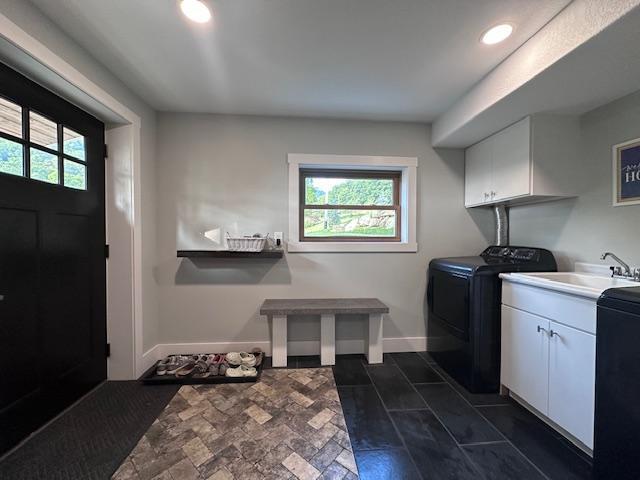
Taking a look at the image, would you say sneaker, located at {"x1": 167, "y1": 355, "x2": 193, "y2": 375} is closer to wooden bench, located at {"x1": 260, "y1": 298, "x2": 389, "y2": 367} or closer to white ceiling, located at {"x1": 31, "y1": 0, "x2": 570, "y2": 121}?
wooden bench, located at {"x1": 260, "y1": 298, "x2": 389, "y2": 367}

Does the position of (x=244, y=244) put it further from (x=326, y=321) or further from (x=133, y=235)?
(x=326, y=321)

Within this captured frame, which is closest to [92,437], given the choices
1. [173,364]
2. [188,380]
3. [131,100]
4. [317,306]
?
[188,380]

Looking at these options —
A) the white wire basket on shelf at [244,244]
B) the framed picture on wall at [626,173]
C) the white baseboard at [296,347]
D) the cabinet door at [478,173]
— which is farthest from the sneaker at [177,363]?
the framed picture on wall at [626,173]

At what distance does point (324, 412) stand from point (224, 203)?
1.99 metres

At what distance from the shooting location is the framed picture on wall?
64.1 inches

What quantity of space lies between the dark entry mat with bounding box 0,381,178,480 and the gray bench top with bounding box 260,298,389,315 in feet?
3.21

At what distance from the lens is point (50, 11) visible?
1.35 meters

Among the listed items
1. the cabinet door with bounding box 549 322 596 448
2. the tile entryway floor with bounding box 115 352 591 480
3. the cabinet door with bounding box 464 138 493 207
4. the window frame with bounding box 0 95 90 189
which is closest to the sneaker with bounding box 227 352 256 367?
the tile entryway floor with bounding box 115 352 591 480

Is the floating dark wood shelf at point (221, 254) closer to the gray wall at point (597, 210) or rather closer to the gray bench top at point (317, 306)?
the gray bench top at point (317, 306)

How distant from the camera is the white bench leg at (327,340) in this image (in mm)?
2391

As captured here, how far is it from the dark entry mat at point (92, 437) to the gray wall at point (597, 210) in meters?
3.31

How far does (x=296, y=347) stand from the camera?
2.57 metres

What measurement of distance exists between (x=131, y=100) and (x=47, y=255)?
4.41ft

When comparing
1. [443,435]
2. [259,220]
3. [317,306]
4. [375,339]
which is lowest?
[443,435]
